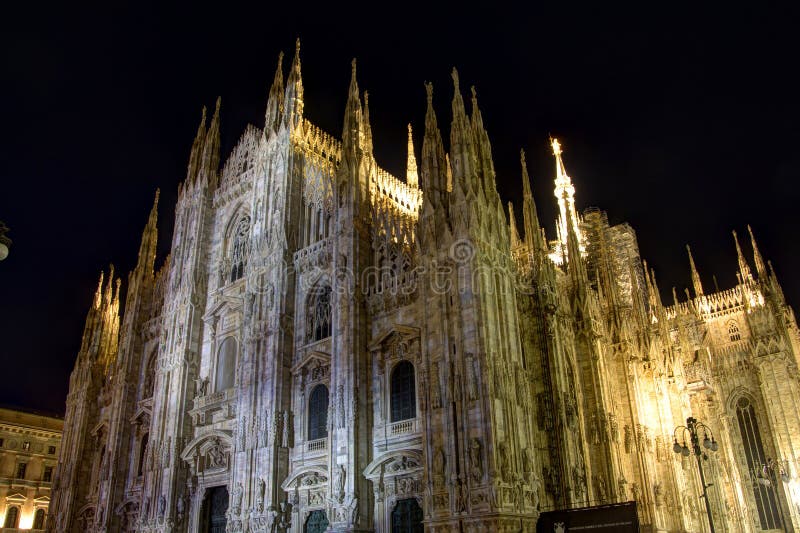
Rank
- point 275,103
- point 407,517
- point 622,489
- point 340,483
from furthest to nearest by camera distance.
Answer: point 275,103 → point 622,489 → point 340,483 → point 407,517

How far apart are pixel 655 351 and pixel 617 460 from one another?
11.9 metres

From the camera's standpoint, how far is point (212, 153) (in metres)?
46.8

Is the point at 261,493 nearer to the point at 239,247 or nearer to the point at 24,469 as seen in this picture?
the point at 239,247

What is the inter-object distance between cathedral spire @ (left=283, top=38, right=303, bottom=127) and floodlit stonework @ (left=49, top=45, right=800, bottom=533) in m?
0.16

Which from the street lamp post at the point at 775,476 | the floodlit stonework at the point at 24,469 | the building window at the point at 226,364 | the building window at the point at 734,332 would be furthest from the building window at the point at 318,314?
the building window at the point at 734,332

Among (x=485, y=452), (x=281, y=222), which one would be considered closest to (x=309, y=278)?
(x=281, y=222)

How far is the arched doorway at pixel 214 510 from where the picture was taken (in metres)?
35.5

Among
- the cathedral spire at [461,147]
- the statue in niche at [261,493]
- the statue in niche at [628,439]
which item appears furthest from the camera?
the statue in niche at [628,439]

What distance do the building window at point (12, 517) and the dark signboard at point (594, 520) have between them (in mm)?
54325

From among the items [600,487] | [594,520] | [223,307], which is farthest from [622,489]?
[223,307]

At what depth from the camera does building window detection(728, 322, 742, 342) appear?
6600 centimetres

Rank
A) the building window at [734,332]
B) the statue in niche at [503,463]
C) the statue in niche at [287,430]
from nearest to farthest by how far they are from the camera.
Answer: the statue in niche at [503,463]
the statue in niche at [287,430]
the building window at [734,332]

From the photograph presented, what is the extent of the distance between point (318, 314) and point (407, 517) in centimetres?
1181

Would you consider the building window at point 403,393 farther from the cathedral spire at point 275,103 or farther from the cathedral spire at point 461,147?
Result: the cathedral spire at point 275,103
